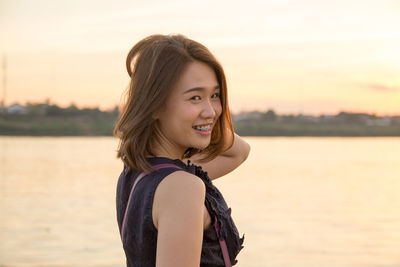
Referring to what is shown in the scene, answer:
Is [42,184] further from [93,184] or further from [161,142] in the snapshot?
[161,142]

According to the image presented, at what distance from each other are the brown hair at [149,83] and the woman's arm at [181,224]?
12 centimetres

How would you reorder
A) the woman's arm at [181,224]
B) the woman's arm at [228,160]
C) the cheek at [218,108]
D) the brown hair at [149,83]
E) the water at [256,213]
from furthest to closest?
1. the water at [256,213]
2. the woman's arm at [228,160]
3. the cheek at [218,108]
4. the brown hair at [149,83]
5. the woman's arm at [181,224]

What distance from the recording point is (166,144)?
161 centimetres

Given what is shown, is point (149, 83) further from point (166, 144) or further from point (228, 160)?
point (228, 160)

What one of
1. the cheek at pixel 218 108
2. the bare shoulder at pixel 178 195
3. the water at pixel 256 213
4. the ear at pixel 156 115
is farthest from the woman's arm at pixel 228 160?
the water at pixel 256 213

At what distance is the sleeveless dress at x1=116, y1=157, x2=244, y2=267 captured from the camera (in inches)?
58.1

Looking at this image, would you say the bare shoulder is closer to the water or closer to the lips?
the lips

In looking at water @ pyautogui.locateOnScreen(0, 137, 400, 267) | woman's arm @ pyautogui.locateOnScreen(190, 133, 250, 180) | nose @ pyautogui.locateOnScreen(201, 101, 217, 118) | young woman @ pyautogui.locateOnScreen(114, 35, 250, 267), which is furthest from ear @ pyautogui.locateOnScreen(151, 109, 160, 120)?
water @ pyautogui.locateOnScreen(0, 137, 400, 267)

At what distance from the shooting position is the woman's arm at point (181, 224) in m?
1.39

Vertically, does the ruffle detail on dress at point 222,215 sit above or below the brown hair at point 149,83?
below

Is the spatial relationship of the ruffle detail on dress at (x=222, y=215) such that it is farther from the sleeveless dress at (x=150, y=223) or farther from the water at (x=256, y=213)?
the water at (x=256, y=213)

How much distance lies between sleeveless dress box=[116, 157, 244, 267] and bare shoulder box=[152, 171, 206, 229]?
0.02 meters

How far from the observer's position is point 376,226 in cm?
1006

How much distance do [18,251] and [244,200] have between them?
470 cm
